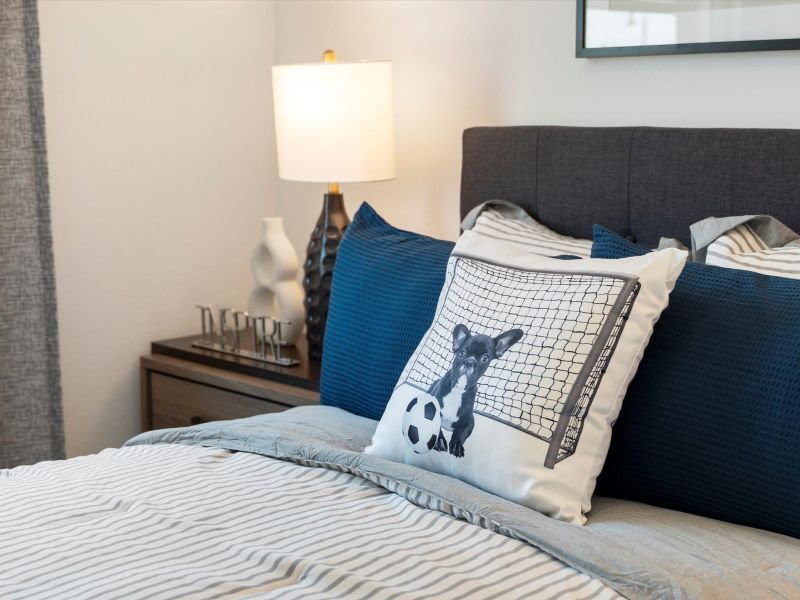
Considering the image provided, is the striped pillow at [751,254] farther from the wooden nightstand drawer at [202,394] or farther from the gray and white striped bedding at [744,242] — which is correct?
the wooden nightstand drawer at [202,394]

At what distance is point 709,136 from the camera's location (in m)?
1.99

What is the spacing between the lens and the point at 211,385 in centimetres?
258

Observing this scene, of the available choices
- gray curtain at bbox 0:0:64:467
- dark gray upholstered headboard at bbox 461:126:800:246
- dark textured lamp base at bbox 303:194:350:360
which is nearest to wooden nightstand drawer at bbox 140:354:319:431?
dark textured lamp base at bbox 303:194:350:360

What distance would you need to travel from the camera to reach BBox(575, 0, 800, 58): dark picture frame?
199 centimetres

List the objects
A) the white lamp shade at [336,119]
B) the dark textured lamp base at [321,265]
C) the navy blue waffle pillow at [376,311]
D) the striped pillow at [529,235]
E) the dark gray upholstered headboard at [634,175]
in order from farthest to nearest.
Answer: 1. the dark textured lamp base at [321,265]
2. the white lamp shade at [336,119]
3. the striped pillow at [529,235]
4. the dark gray upholstered headboard at [634,175]
5. the navy blue waffle pillow at [376,311]

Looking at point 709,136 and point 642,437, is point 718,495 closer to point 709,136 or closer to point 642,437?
point 642,437

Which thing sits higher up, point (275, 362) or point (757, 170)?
point (757, 170)

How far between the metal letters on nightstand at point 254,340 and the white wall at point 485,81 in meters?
0.45

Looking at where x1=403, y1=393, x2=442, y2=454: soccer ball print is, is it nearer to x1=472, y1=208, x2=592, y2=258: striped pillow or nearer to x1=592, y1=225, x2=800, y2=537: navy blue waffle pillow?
x1=592, y1=225, x2=800, y2=537: navy blue waffle pillow

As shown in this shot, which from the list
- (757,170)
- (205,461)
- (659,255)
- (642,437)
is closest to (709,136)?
(757,170)

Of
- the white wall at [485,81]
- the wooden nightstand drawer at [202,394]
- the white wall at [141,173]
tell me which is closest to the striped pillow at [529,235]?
the white wall at [485,81]

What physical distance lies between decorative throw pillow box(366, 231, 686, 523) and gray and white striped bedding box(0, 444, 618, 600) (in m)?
0.11

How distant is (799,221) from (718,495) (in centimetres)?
69

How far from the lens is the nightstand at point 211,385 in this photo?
2416mm
